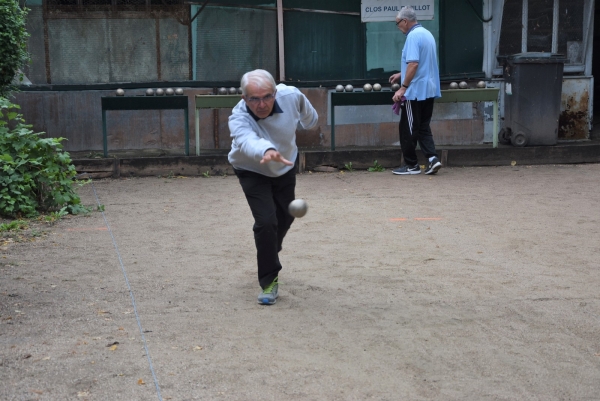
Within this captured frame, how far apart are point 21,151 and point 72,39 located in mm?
4249

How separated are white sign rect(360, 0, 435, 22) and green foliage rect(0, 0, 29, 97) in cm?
498

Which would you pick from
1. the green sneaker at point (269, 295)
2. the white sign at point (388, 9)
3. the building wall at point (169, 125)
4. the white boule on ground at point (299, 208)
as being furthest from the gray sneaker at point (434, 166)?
the white boule on ground at point (299, 208)

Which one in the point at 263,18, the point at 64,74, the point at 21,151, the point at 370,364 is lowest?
the point at 370,364

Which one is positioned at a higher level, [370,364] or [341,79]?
[341,79]

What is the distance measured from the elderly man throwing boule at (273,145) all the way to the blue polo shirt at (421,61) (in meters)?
5.16

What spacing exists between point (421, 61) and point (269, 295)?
5890 mm

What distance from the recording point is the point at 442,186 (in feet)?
32.1

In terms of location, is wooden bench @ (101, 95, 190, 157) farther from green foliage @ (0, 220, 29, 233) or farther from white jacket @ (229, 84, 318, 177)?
white jacket @ (229, 84, 318, 177)

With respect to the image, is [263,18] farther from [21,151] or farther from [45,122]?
[21,151]

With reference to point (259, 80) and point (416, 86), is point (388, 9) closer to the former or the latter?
point (416, 86)

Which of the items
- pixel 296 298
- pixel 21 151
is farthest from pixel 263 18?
pixel 296 298

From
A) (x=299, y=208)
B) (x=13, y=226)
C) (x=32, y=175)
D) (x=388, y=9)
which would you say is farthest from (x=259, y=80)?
(x=388, y=9)

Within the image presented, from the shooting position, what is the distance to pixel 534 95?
1178 centimetres

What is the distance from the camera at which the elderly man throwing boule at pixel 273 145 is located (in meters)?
4.88
